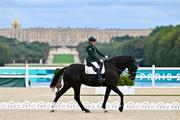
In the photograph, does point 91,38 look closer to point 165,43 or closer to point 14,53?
point 165,43

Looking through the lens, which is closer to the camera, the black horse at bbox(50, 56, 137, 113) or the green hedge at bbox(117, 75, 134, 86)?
the black horse at bbox(50, 56, 137, 113)

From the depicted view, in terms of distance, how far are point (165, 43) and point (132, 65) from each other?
6282 centimetres

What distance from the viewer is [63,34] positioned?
196 m

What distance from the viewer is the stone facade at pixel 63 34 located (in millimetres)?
188500

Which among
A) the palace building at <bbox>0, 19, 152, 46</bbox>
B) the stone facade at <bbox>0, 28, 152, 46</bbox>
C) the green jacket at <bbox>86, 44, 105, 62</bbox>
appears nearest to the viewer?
the green jacket at <bbox>86, 44, 105, 62</bbox>

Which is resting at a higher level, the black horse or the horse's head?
the horse's head

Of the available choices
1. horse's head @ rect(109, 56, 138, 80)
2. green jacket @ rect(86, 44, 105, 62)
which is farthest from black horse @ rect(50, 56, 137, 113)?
green jacket @ rect(86, 44, 105, 62)

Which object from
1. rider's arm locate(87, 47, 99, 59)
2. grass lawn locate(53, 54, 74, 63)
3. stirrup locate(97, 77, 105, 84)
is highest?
rider's arm locate(87, 47, 99, 59)

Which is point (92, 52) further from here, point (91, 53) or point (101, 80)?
point (101, 80)

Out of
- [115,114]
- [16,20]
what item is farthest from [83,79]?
[16,20]

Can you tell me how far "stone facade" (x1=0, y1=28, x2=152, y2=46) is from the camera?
188 meters

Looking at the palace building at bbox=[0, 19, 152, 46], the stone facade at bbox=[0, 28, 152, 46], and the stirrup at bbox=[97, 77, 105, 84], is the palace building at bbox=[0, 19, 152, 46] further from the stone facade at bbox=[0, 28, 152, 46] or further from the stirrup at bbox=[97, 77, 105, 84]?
the stirrup at bbox=[97, 77, 105, 84]

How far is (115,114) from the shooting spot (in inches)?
597

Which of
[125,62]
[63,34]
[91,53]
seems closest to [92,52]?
[91,53]
